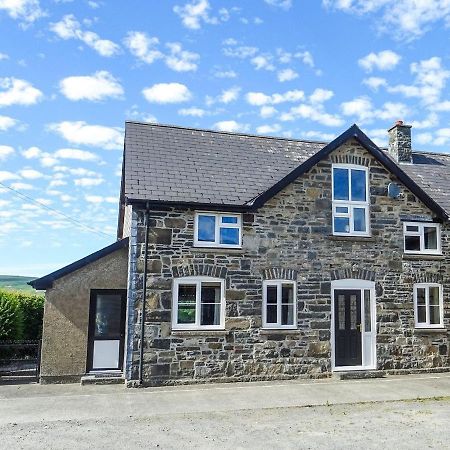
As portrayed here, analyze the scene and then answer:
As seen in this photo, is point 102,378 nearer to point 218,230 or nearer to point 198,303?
point 198,303

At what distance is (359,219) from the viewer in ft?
48.0

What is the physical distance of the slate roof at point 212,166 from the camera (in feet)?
43.8

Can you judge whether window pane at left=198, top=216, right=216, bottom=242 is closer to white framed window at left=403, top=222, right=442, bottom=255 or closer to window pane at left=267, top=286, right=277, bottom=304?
window pane at left=267, top=286, right=277, bottom=304

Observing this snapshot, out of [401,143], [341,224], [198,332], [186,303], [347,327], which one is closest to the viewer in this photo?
[198,332]

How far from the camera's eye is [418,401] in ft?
35.2

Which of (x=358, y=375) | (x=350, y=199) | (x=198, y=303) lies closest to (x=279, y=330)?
(x=198, y=303)

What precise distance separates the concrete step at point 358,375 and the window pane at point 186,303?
178 inches

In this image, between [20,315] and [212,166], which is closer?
[212,166]

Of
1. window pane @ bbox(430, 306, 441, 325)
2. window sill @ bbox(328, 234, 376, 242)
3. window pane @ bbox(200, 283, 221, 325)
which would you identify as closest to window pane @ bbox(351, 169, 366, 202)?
window sill @ bbox(328, 234, 376, 242)

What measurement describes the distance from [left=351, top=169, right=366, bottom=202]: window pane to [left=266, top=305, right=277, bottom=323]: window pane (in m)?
4.30

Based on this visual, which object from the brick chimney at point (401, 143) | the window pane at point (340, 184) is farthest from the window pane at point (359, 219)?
the brick chimney at point (401, 143)

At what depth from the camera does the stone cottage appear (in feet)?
41.5

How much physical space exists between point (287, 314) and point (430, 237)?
18.3ft

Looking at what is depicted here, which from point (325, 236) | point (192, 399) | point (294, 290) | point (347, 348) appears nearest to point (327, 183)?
point (325, 236)
